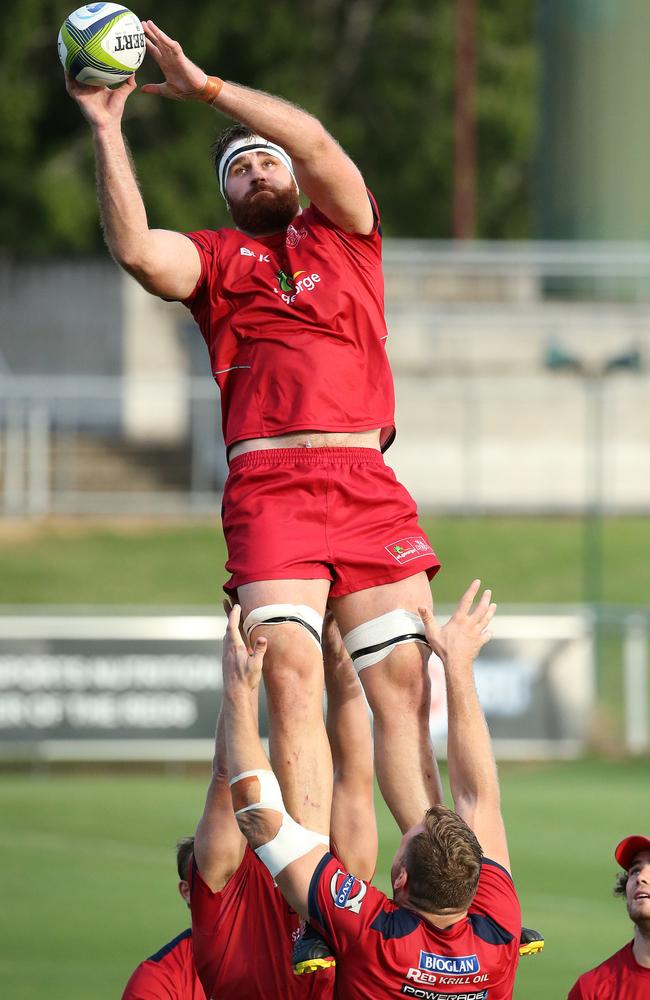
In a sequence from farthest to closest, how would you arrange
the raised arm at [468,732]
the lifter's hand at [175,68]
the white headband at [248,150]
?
the white headband at [248,150], the raised arm at [468,732], the lifter's hand at [175,68]

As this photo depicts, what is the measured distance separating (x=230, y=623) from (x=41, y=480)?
24.3m

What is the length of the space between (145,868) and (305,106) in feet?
84.1

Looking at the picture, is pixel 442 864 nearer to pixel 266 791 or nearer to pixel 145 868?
pixel 266 791

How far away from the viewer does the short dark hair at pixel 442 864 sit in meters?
5.31

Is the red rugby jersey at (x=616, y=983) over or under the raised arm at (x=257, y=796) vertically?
under

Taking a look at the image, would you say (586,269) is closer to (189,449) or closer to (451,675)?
(189,449)

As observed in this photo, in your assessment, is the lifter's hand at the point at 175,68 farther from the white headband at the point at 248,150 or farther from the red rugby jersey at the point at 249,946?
the red rugby jersey at the point at 249,946

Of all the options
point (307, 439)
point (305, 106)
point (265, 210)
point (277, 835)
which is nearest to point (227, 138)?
point (265, 210)

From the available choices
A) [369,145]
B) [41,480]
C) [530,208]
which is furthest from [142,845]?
[530,208]

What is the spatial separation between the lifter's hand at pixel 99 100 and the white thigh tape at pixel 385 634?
2.00 metres

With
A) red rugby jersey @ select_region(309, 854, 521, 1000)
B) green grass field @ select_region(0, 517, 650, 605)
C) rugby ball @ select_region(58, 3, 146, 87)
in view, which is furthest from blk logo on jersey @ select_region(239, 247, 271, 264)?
green grass field @ select_region(0, 517, 650, 605)

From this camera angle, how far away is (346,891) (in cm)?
552

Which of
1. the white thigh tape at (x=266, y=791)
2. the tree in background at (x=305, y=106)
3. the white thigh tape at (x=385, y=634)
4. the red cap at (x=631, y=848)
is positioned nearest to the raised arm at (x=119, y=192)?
the white thigh tape at (x=385, y=634)

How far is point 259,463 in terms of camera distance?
20.4 ft
